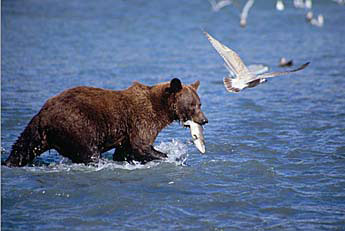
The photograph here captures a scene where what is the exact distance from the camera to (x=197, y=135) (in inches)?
322

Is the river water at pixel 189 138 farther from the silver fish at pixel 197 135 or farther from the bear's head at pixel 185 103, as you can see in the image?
the bear's head at pixel 185 103

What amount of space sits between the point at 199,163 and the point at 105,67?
308 inches

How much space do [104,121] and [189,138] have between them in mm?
2404

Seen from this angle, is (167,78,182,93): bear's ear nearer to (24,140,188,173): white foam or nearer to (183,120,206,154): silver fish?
(183,120,206,154): silver fish

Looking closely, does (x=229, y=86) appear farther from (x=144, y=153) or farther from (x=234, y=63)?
(x=144, y=153)

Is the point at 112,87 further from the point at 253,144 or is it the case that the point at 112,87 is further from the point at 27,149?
the point at 27,149

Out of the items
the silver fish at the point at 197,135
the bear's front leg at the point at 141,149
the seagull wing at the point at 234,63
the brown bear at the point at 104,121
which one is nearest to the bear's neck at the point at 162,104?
the brown bear at the point at 104,121

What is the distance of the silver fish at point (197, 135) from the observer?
8.11 m

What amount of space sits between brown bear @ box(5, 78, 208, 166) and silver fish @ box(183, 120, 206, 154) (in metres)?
0.07

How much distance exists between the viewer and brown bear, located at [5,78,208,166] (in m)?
7.52

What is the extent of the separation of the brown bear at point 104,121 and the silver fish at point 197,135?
7 centimetres

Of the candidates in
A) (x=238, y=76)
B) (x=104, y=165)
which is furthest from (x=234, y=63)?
(x=104, y=165)

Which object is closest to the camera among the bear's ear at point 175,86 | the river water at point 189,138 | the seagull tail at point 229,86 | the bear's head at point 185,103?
the river water at point 189,138

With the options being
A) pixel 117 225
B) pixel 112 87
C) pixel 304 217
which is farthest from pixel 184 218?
pixel 112 87
